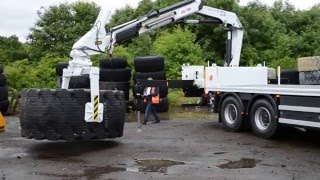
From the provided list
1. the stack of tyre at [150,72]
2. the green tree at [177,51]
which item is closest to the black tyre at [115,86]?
the stack of tyre at [150,72]

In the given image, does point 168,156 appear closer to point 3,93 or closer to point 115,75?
point 115,75

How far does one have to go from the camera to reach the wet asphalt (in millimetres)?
8234

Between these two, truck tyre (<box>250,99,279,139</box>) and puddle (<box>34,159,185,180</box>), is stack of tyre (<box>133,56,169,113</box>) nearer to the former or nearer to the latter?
truck tyre (<box>250,99,279,139</box>)

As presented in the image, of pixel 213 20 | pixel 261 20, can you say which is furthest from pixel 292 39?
pixel 213 20

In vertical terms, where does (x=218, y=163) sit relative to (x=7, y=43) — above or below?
below

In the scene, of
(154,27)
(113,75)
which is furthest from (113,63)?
(154,27)

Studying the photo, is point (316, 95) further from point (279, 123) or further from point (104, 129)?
point (104, 129)

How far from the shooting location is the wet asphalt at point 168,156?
8.23m

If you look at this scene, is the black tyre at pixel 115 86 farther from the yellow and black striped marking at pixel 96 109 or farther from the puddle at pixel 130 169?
the puddle at pixel 130 169

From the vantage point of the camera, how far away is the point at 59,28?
41.3m

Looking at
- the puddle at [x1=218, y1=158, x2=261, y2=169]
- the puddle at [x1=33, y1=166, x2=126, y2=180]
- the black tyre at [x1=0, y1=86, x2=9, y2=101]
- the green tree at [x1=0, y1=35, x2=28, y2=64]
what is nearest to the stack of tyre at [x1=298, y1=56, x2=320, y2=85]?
the puddle at [x1=218, y1=158, x2=261, y2=169]

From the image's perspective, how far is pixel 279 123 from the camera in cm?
1184

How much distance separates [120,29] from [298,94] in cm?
608

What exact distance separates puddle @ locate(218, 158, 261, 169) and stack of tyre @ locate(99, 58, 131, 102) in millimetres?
10343
